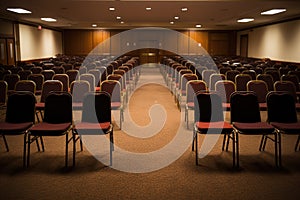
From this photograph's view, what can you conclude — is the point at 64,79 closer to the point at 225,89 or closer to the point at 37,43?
the point at 225,89

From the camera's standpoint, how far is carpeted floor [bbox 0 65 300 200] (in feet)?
12.3

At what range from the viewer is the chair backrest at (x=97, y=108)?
4.95 metres

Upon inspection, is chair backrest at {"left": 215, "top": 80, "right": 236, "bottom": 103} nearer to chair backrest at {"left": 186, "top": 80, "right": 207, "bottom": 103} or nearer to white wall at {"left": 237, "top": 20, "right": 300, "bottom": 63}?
chair backrest at {"left": 186, "top": 80, "right": 207, "bottom": 103}

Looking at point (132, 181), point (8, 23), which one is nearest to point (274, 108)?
point (132, 181)

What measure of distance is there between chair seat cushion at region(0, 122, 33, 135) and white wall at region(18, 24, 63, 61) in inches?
570

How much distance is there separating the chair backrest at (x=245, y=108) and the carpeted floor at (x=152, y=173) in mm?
602

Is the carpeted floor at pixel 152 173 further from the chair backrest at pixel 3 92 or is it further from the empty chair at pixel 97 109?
the chair backrest at pixel 3 92

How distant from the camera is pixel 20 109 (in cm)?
499

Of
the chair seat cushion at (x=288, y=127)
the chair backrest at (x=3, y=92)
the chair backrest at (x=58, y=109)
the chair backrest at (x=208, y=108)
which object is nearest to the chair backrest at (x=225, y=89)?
the chair backrest at (x=208, y=108)

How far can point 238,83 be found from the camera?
7.69 m

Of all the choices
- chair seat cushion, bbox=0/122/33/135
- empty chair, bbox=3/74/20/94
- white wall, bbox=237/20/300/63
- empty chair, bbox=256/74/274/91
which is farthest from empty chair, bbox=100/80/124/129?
white wall, bbox=237/20/300/63

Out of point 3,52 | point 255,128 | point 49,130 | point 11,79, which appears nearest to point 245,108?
point 255,128

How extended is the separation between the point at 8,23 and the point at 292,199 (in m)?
16.6

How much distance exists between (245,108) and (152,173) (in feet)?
5.94
